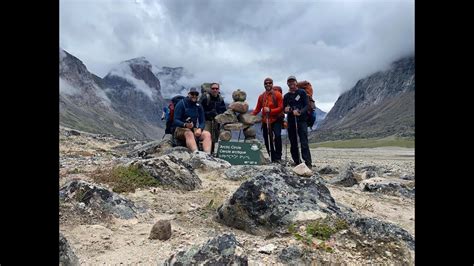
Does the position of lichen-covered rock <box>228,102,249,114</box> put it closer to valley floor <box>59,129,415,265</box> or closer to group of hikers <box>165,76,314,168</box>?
group of hikers <box>165,76,314,168</box>

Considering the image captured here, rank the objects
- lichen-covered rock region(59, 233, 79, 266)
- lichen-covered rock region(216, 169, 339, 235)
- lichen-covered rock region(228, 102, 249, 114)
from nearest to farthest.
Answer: lichen-covered rock region(59, 233, 79, 266)
lichen-covered rock region(216, 169, 339, 235)
lichen-covered rock region(228, 102, 249, 114)

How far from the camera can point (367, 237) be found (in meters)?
4.95

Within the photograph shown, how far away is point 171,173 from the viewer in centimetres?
915

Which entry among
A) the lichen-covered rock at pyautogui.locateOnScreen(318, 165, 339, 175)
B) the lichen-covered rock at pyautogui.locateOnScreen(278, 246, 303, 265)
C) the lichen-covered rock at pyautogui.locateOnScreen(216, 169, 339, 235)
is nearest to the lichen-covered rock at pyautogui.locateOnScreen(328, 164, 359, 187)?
the lichen-covered rock at pyautogui.locateOnScreen(318, 165, 339, 175)

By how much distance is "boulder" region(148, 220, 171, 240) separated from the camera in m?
5.43

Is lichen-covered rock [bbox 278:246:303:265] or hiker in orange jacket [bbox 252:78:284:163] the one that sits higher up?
hiker in orange jacket [bbox 252:78:284:163]

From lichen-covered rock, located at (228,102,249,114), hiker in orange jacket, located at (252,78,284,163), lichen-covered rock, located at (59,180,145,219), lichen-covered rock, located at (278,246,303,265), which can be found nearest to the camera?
lichen-covered rock, located at (278,246,303,265)

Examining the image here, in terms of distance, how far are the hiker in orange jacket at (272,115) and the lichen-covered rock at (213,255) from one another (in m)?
10.7

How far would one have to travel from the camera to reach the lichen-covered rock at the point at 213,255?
402 centimetres

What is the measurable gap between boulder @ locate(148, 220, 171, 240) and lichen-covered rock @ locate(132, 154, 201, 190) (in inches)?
133

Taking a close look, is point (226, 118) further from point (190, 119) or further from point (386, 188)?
point (386, 188)

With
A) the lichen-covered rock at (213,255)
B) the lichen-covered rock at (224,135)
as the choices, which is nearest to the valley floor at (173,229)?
the lichen-covered rock at (213,255)
